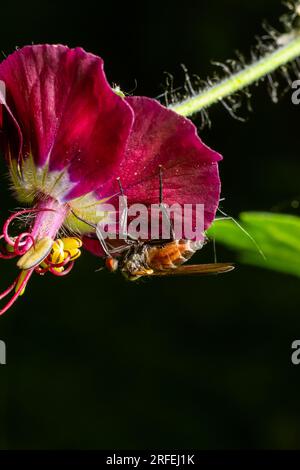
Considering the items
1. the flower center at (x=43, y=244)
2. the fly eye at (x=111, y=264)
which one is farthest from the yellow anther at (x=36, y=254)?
the fly eye at (x=111, y=264)

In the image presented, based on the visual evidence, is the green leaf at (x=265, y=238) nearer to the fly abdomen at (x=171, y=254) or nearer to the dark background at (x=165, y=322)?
the fly abdomen at (x=171, y=254)

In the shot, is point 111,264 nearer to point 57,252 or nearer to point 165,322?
point 57,252

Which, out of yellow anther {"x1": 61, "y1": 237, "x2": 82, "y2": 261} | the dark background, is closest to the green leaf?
yellow anther {"x1": 61, "y1": 237, "x2": 82, "y2": 261}

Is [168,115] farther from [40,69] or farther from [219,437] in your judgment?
[219,437]

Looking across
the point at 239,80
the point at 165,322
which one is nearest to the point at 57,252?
the point at 239,80

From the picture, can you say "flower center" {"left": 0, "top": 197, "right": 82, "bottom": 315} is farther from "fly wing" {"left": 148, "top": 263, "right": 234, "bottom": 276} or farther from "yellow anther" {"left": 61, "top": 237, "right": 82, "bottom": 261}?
"fly wing" {"left": 148, "top": 263, "right": 234, "bottom": 276}
